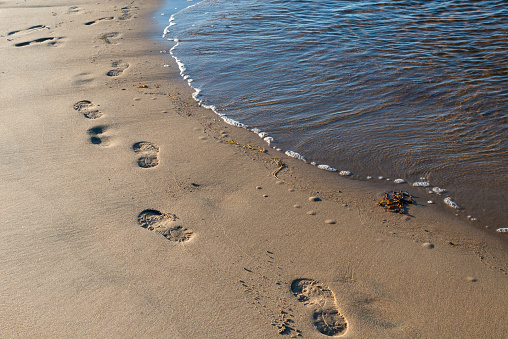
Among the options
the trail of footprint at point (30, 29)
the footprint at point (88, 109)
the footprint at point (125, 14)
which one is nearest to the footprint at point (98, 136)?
the footprint at point (88, 109)

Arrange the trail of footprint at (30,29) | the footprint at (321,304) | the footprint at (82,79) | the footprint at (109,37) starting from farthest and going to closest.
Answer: the trail of footprint at (30,29) < the footprint at (109,37) < the footprint at (82,79) < the footprint at (321,304)

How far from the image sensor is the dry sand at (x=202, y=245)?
2.20 m

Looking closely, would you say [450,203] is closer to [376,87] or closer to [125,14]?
[376,87]

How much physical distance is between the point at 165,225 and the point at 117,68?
3.78 metres

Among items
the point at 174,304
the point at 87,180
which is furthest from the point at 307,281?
the point at 87,180

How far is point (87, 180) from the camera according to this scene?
3270mm

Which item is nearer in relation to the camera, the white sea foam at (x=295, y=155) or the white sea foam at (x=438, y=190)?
the white sea foam at (x=438, y=190)

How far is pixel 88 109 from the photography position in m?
4.43

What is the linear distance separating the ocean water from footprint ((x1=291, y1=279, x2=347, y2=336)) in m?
1.49

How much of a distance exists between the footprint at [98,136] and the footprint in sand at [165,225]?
1274 mm

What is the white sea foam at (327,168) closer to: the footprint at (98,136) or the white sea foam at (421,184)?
the white sea foam at (421,184)

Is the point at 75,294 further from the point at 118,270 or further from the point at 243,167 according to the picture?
the point at 243,167

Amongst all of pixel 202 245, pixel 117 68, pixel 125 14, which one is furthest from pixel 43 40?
pixel 202 245

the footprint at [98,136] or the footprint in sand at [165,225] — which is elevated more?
the footprint at [98,136]
